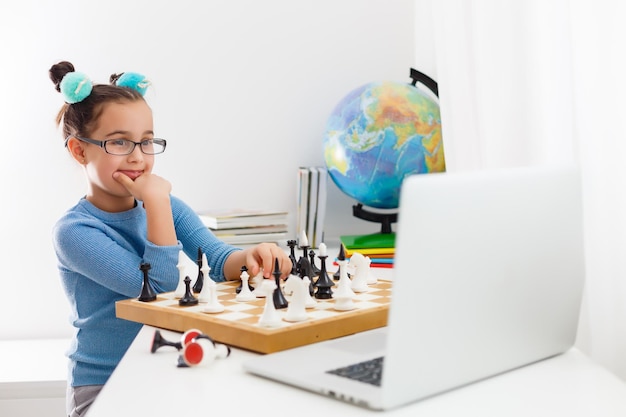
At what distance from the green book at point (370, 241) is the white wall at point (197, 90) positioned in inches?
14.6

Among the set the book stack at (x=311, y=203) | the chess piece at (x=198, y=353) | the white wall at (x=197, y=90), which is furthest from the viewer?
the white wall at (x=197, y=90)

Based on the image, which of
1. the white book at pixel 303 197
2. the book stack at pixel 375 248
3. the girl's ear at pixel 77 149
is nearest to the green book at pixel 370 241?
the book stack at pixel 375 248

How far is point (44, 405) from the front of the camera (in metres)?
2.47

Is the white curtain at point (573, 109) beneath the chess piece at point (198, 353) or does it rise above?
above

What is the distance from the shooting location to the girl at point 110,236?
1.57m

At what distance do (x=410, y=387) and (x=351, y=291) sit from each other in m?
0.45

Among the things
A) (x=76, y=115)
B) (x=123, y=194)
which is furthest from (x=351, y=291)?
(x=76, y=115)

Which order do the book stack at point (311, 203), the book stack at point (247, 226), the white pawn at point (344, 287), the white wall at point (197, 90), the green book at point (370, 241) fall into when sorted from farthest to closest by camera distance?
the white wall at point (197, 90) < the book stack at point (311, 203) < the book stack at point (247, 226) < the green book at point (370, 241) < the white pawn at point (344, 287)

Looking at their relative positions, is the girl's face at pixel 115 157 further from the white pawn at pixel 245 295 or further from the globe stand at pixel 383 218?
the globe stand at pixel 383 218

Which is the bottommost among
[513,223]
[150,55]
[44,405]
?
[44,405]

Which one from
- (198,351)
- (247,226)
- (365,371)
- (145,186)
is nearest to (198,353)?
(198,351)

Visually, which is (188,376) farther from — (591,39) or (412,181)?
(591,39)

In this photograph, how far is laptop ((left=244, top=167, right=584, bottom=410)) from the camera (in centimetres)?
81

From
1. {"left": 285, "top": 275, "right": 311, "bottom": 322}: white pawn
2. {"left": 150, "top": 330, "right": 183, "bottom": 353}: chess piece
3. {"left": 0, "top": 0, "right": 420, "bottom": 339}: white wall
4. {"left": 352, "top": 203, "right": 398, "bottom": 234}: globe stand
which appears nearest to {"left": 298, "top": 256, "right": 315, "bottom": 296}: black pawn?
{"left": 285, "top": 275, "right": 311, "bottom": 322}: white pawn
